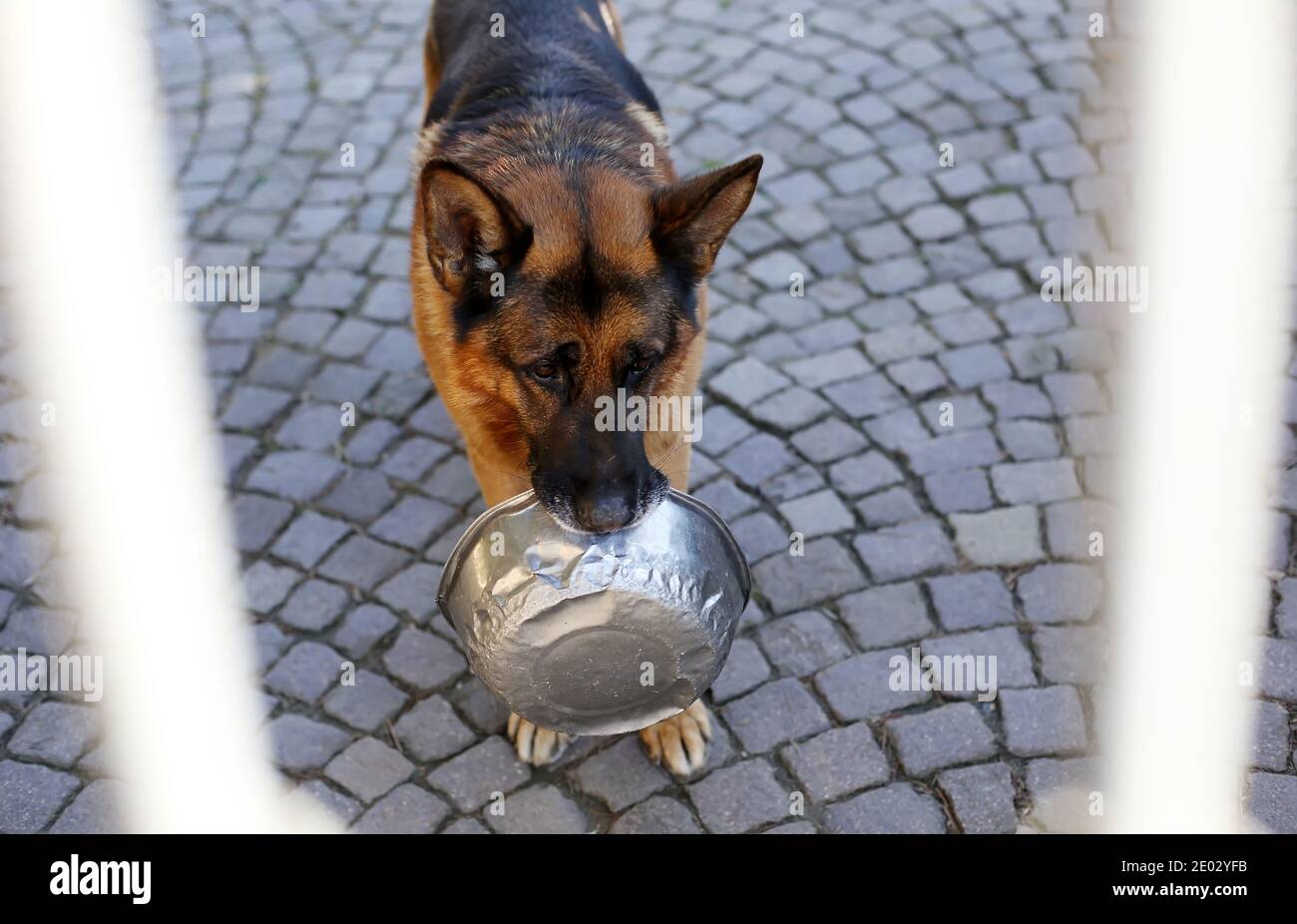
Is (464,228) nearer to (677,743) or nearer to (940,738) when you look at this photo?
(677,743)

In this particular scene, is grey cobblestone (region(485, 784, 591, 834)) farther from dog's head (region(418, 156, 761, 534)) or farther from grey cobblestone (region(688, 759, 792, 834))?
dog's head (region(418, 156, 761, 534))

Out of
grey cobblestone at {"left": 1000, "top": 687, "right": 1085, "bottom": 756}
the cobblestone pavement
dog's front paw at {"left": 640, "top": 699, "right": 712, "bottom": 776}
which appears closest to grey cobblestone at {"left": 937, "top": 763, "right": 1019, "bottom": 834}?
the cobblestone pavement

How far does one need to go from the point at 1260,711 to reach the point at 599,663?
7.95 ft

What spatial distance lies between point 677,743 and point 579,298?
5.39 ft

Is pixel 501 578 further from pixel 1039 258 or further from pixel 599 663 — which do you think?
pixel 1039 258

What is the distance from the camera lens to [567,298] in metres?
3.55

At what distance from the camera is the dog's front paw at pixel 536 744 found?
13.8ft

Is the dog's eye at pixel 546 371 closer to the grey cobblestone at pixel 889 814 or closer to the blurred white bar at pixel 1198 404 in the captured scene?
the grey cobblestone at pixel 889 814

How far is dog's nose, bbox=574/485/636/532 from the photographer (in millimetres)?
3521

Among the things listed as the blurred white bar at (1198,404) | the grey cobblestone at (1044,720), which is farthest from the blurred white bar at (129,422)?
the blurred white bar at (1198,404)

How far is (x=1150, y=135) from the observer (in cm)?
689

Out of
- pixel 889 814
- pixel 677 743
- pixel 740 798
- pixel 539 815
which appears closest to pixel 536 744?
pixel 539 815

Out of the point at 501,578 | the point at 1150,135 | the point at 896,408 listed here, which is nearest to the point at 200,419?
the point at 501,578

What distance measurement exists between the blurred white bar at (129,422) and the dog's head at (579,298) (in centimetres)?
166
